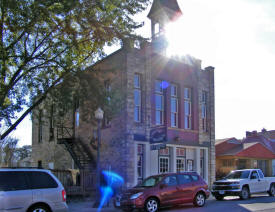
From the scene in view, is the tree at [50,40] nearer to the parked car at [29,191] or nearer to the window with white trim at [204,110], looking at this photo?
the parked car at [29,191]

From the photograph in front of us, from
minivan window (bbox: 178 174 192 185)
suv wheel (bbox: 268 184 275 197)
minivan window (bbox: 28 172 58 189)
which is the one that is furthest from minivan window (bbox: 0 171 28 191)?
suv wheel (bbox: 268 184 275 197)

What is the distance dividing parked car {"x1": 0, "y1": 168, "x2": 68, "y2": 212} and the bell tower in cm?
1581

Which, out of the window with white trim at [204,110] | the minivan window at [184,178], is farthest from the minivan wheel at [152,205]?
the window with white trim at [204,110]

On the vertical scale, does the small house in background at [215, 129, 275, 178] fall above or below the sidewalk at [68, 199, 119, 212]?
above

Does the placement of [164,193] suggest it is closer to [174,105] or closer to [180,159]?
[180,159]

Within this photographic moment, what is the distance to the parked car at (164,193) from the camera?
43.4 ft

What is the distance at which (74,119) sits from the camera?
25.9 metres

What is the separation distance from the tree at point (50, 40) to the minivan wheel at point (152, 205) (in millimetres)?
7449

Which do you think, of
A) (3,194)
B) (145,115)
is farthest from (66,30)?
(3,194)

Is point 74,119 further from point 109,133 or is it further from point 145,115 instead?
point 145,115

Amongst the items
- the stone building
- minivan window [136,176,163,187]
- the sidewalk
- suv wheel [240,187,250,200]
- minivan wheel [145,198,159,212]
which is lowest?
the sidewalk

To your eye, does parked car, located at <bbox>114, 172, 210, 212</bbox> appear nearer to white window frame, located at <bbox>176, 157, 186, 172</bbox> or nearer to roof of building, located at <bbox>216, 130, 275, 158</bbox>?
white window frame, located at <bbox>176, 157, 186, 172</bbox>

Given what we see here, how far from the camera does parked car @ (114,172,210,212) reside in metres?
13.2

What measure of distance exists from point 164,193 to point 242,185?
6.12 m
